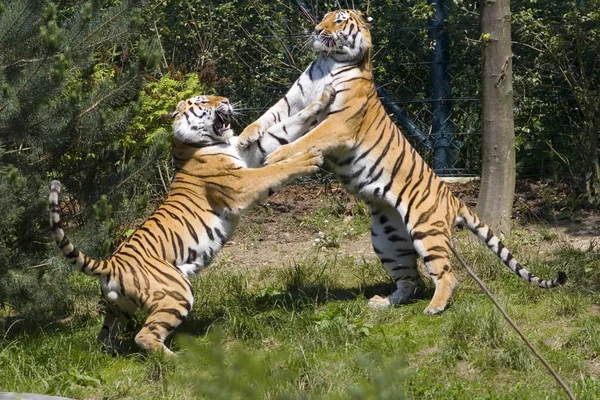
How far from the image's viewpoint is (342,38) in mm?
6582

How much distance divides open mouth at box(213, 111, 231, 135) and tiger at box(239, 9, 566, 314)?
0.46ft

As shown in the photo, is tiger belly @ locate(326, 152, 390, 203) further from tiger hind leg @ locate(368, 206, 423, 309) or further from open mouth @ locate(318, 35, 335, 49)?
open mouth @ locate(318, 35, 335, 49)

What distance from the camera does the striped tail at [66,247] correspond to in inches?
202

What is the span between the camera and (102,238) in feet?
20.5

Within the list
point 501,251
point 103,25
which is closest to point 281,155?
point 103,25

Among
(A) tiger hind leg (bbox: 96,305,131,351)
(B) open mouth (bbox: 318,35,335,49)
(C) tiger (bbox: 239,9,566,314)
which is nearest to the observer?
(A) tiger hind leg (bbox: 96,305,131,351)

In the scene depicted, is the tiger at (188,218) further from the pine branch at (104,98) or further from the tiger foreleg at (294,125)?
the pine branch at (104,98)

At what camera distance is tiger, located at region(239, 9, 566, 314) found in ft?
21.0

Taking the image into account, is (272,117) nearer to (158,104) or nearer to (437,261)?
(437,261)

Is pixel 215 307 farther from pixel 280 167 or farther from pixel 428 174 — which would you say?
pixel 428 174

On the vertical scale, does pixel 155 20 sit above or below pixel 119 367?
above

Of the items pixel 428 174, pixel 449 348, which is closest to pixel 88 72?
pixel 428 174

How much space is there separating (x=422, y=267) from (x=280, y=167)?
6.08 feet

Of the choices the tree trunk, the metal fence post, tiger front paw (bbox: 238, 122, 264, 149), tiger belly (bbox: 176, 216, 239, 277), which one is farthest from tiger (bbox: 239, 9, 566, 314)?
the metal fence post
